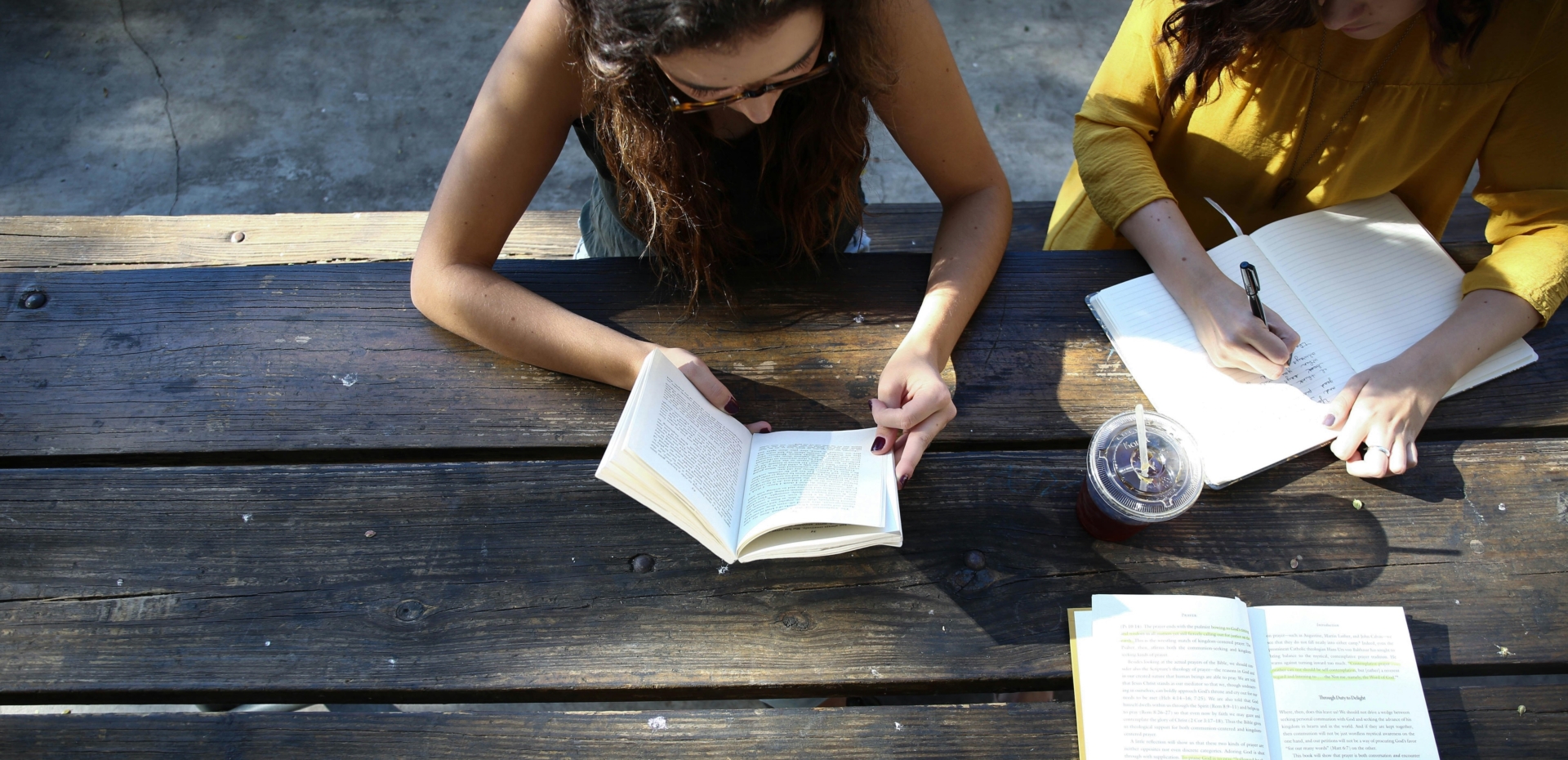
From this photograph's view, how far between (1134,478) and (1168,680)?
0.81 ft

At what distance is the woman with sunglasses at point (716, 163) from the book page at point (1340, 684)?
1.64 feet

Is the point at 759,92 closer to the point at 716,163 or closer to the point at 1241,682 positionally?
the point at 716,163

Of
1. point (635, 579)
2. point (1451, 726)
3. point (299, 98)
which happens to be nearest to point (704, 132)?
point (635, 579)

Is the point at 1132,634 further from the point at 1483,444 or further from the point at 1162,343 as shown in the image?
the point at 1483,444

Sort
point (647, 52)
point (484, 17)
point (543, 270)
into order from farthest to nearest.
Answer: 1. point (484, 17)
2. point (543, 270)
3. point (647, 52)

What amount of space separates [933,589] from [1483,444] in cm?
84

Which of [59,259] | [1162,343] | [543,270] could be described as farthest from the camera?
[59,259]

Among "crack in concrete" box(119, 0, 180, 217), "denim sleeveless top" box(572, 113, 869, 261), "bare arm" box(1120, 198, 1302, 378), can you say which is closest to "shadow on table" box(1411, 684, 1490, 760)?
"bare arm" box(1120, 198, 1302, 378)

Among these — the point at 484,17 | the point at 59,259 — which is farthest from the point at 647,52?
the point at 484,17

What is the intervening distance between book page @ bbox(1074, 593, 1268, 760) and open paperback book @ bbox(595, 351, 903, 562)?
0.93 feet

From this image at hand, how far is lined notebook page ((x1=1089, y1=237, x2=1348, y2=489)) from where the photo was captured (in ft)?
3.69

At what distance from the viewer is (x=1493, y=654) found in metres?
1.01

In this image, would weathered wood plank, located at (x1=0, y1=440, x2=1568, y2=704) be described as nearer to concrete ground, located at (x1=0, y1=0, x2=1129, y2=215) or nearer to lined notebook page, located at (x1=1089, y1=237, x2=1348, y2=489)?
lined notebook page, located at (x1=1089, y1=237, x2=1348, y2=489)

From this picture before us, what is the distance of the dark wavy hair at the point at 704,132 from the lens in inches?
36.0
